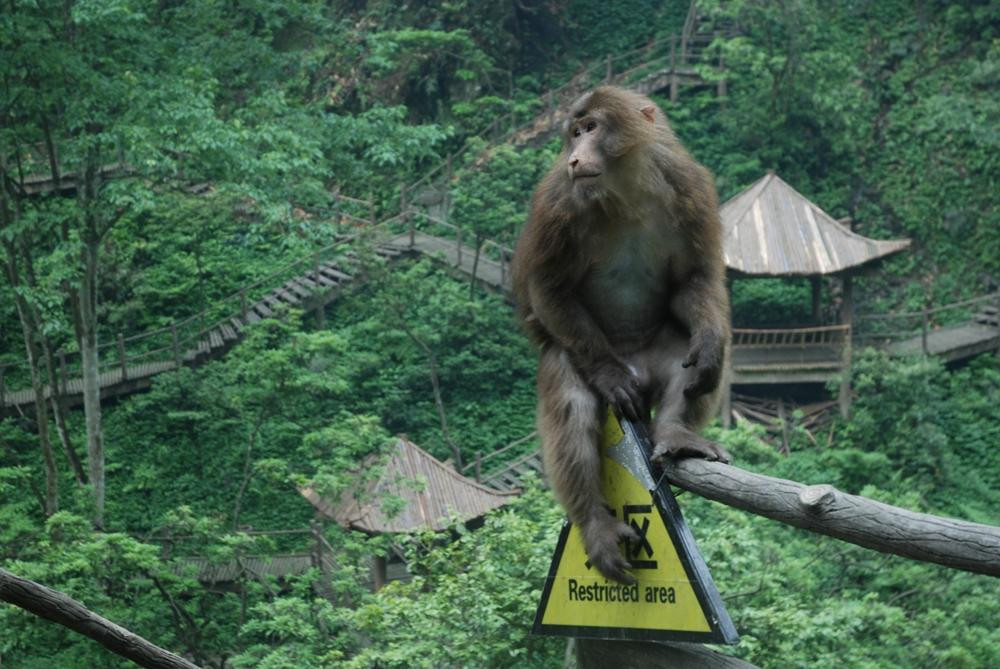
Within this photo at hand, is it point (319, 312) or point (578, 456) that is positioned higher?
point (578, 456)

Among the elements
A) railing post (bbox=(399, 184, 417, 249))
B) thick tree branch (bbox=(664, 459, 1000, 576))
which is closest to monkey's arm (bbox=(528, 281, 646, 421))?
thick tree branch (bbox=(664, 459, 1000, 576))

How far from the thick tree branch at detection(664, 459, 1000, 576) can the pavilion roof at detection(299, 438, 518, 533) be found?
25.1 ft

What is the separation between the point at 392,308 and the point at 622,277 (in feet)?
43.7

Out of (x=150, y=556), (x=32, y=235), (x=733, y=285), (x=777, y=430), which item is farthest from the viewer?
(x=733, y=285)

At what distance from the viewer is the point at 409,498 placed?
11.4 metres

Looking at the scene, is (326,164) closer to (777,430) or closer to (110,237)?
(110,237)

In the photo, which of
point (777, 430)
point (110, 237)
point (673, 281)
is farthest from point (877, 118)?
point (673, 281)

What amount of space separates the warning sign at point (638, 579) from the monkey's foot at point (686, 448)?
0.06m

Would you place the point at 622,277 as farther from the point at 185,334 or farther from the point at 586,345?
the point at 185,334

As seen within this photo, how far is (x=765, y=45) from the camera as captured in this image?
19.9 meters

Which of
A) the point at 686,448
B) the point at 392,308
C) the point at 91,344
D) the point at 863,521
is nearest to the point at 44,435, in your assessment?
the point at 91,344

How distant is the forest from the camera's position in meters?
8.99

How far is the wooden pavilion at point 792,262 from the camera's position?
15.6 m

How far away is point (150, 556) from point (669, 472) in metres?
7.79
